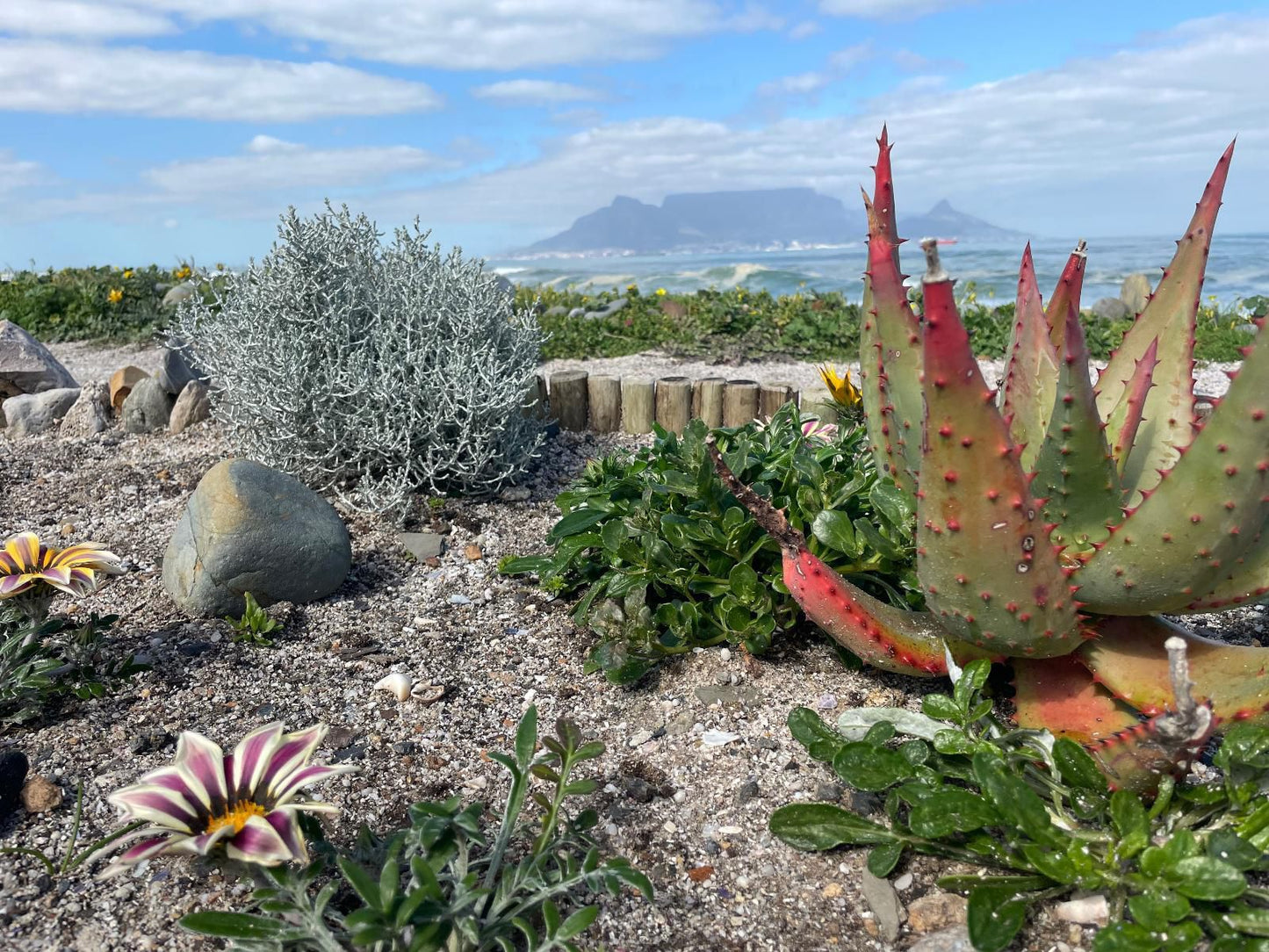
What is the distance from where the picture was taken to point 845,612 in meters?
2.25

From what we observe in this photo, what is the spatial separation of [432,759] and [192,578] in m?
1.28

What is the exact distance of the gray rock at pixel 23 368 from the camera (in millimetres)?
6363

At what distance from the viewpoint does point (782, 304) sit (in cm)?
934

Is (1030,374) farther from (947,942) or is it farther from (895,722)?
(947,942)

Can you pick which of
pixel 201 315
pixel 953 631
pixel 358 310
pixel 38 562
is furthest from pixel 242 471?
pixel 953 631

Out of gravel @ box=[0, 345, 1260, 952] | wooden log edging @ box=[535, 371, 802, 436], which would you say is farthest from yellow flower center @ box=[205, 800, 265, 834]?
wooden log edging @ box=[535, 371, 802, 436]

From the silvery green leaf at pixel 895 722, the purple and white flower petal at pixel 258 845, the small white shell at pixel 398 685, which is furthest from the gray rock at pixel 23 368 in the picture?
the silvery green leaf at pixel 895 722

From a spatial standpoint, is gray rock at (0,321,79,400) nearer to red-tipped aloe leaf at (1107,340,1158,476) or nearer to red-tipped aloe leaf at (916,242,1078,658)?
red-tipped aloe leaf at (916,242,1078,658)

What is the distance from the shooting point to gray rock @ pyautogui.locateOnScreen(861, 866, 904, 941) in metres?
1.86

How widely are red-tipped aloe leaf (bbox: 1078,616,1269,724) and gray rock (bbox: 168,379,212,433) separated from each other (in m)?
5.02

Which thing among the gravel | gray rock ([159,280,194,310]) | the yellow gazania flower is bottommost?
the gravel

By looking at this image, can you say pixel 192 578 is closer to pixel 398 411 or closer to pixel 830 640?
pixel 398 411

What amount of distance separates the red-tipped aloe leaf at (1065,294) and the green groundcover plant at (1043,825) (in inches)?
32.1

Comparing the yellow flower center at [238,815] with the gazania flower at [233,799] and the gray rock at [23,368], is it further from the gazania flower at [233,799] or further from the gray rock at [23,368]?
the gray rock at [23,368]
